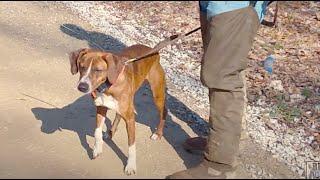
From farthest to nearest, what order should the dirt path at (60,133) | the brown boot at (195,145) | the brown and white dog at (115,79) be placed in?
the brown boot at (195,145) → the dirt path at (60,133) → the brown and white dog at (115,79)

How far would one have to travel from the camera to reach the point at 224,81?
4.21m

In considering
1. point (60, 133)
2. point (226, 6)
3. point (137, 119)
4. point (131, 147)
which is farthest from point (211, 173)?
point (60, 133)

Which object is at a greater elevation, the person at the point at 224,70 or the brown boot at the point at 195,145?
the person at the point at 224,70

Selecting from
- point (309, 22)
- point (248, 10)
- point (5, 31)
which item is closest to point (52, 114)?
point (248, 10)

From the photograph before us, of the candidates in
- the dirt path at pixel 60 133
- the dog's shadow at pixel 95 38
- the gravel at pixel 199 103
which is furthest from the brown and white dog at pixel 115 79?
the dog's shadow at pixel 95 38

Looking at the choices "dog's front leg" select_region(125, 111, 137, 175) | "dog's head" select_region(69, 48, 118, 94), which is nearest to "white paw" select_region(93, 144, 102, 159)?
"dog's front leg" select_region(125, 111, 137, 175)

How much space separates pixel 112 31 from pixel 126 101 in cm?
527

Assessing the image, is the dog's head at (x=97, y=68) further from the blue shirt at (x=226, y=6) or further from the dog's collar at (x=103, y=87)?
the blue shirt at (x=226, y=6)

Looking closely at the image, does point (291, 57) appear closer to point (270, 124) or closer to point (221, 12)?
point (270, 124)

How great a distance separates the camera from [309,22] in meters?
9.52

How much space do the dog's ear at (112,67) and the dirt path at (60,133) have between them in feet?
2.97

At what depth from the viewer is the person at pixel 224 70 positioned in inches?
160

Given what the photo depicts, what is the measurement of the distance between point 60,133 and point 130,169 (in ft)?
3.66

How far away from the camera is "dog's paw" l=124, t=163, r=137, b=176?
4.66 m
